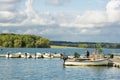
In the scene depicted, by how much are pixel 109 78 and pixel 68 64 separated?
80.8 feet

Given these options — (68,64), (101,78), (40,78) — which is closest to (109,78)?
(101,78)

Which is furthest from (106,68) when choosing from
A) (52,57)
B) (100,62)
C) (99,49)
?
(52,57)

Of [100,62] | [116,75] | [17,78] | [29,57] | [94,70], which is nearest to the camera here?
[17,78]

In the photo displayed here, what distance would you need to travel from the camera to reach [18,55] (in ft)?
436

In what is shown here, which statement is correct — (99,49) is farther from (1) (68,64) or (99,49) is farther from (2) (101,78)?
(2) (101,78)

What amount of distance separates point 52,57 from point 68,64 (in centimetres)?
4313

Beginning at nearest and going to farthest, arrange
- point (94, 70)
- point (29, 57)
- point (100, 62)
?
point (94, 70), point (100, 62), point (29, 57)

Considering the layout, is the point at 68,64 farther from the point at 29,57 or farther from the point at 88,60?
the point at 29,57

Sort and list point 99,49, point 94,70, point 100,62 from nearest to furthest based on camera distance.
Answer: point 94,70, point 100,62, point 99,49

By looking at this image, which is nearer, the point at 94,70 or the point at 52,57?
the point at 94,70

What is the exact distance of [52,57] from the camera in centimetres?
13262

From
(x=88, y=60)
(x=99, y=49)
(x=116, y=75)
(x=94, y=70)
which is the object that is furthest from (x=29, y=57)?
(x=116, y=75)

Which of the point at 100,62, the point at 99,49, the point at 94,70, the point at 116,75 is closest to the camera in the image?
the point at 116,75

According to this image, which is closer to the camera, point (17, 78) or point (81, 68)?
point (17, 78)
